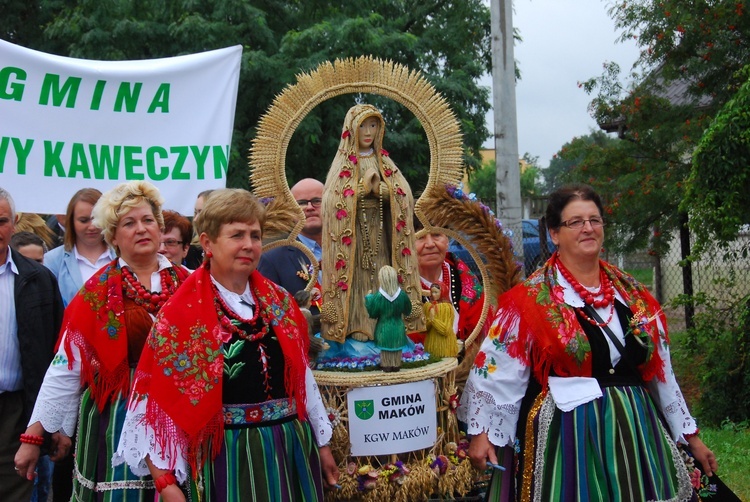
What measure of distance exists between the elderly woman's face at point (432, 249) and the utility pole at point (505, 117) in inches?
144

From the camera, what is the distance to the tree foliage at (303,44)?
36.2ft

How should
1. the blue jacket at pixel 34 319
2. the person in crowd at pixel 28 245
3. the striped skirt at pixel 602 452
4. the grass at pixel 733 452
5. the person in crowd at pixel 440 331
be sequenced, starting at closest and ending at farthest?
the striped skirt at pixel 602 452 → the blue jacket at pixel 34 319 → the person in crowd at pixel 440 331 → the person in crowd at pixel 28 245 → the grass at pixel 733 452

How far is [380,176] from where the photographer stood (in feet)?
13.5

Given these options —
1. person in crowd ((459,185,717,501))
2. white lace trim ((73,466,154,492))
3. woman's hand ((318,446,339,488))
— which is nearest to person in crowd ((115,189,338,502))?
woman's hand ((318,446,339,488))

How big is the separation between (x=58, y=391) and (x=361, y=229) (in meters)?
1.48

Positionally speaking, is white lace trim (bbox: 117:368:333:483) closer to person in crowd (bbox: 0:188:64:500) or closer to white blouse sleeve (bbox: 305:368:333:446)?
white blouse sleeve (bbox: 305:368:333:446)

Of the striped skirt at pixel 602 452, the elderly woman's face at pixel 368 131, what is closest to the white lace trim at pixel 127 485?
the striped skirt at pixel 602 452

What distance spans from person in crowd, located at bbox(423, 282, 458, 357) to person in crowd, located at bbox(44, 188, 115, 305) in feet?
5.83

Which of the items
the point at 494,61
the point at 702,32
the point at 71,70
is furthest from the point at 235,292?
the point at 702,32

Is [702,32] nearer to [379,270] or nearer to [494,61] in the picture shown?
[494,61]

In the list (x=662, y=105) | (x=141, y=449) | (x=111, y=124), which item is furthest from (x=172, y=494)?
(x=662, y=105)

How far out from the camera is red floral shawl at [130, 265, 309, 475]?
3.08 meters

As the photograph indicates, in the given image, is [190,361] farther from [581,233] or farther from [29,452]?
[581,233]

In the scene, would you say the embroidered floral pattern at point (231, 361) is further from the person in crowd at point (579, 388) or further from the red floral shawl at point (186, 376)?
the person in crowd at point (579, 388)
